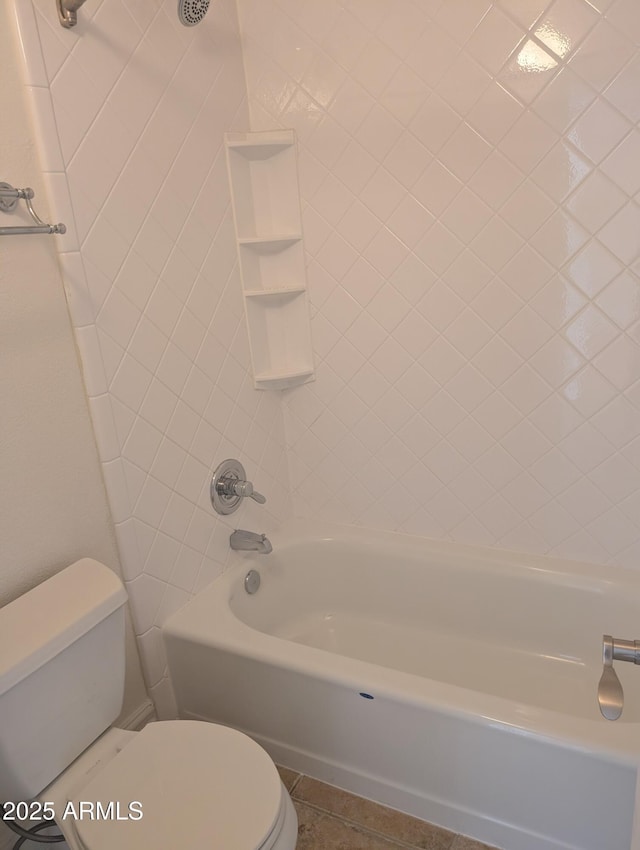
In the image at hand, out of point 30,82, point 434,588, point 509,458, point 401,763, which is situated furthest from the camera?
point 434,588

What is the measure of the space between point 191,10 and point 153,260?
23.1 inches

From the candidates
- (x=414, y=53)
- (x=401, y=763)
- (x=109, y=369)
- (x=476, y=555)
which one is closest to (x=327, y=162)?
(x=414, y=53)

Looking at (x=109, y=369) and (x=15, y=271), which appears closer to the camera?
(x=15, y=271)

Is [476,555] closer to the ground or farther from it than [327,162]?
closer to the ground

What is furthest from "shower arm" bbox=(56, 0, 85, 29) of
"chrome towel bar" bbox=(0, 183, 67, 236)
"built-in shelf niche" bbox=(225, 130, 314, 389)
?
"built-in shelf niche" bbox=(225, 130, 314, 389)

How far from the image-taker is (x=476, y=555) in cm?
200

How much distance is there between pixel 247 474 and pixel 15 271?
40.6 inches

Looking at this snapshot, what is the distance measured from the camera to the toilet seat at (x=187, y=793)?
1.13 metres

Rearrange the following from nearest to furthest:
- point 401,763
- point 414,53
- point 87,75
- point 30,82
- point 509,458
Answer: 1. point 30,82
2. point 87,75
3. point 401,763
4. point 414,53
5. point 509,458

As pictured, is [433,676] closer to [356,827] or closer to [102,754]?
[356,827]

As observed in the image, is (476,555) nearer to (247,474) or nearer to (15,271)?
(247,474)

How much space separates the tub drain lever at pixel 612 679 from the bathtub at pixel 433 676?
10.4 inches

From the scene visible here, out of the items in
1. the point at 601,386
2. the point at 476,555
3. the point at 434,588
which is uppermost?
the point at 601,386

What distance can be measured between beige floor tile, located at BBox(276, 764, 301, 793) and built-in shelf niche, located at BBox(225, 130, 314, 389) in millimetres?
1195
